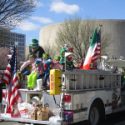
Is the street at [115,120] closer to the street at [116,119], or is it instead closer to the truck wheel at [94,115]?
the street at [116,119]

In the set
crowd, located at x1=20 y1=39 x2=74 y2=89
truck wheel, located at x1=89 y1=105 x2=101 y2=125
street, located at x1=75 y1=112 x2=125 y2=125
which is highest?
crowd, located at x1=20 y1=39 x2=74 y2=89

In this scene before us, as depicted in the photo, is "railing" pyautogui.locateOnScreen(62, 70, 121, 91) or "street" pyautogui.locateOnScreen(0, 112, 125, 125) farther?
"street" pyautogui.locateOnScreen(0, 112, 125, 125)

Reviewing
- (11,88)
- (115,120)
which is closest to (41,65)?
(11,88)

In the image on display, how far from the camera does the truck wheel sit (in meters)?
10.8

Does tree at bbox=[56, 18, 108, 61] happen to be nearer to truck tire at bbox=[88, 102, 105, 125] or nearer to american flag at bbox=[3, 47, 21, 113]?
truck tire at bbox=[88, 102, 105, 125]

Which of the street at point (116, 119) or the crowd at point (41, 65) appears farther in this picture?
the street at point (116, 119)

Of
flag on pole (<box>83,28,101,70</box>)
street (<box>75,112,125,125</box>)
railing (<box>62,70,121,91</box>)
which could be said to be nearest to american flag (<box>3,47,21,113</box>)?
railing (<box>62,70,121,91</box>)

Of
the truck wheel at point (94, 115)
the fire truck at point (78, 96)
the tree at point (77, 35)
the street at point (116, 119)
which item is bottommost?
the street at point (116, 119)

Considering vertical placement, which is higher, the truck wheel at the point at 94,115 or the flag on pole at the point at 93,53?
the flag on pole at the point at 93,53

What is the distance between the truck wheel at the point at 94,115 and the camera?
1075 centimetres

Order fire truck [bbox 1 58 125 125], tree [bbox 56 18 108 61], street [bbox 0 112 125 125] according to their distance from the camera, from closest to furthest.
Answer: fire truck [bbox 1 58 125 125] < street [bbox 0 112 125 125] < tree [bbox 56 18 108 61]

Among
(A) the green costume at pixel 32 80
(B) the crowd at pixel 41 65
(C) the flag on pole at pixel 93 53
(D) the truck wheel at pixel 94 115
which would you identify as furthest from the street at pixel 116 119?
(A) the green costume at pixel 32 80

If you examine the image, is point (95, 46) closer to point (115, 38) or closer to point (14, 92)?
point (14, 92)

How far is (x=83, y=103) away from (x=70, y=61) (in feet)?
3.59
